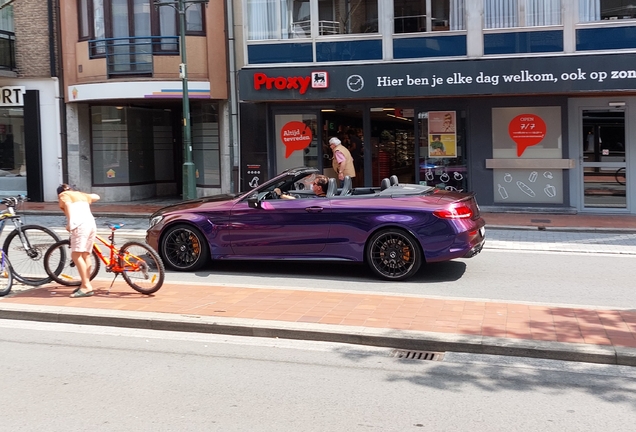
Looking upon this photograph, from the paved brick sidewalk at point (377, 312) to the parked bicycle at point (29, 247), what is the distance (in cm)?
25

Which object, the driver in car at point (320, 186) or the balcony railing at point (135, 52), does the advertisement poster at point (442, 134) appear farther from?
Answer: the driver in car at point (320, 186)

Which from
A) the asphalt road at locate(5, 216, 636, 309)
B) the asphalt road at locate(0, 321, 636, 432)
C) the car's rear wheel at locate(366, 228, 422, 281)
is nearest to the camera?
the asphalt road at locate(0, 321, 636, 432)

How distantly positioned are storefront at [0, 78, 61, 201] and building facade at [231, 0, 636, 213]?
237 inches

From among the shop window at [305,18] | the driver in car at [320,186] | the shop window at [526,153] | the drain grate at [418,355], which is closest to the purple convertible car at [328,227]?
the driver in car at [320,186]

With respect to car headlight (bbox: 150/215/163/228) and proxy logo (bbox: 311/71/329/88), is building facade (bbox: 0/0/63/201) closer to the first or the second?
proxy logo (bbox: 311/71/329/88)

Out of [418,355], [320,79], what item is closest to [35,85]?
[320,79]

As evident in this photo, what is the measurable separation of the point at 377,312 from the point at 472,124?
37.1 feet

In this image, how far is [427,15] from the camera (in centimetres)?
1745

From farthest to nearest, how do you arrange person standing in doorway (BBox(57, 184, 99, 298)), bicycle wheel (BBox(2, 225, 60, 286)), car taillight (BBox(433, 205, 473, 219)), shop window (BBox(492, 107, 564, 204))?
shop window (BBox(492, 107, 564, 204)), car taillight (BBox(433, 205, 473, 219)), bicycle wheel (BBox(2, 225, 60, 286)), person standing in doorway (BBox(57, 184, 99, 298))

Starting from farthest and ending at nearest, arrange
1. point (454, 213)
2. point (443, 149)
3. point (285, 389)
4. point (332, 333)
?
point (443, 149)
point (454, 213)
point (332, 333)
point (285, 389)

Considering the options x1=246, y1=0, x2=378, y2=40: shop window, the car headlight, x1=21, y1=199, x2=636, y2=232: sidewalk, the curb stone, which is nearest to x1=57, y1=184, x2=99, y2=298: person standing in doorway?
the curb stone

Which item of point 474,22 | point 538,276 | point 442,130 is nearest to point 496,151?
point 442,130

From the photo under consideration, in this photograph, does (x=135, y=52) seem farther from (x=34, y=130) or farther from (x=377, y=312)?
(x=377, y=312)

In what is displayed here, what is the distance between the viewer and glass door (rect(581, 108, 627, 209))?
16.9 m
